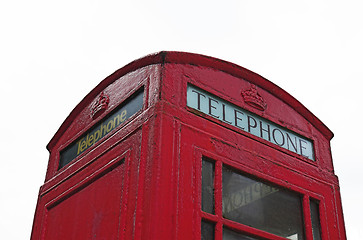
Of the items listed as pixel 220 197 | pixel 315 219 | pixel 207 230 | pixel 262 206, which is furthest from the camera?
pixel 315 219

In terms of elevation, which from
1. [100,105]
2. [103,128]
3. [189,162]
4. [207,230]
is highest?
[100,105]

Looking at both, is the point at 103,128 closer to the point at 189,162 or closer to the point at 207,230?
the point at 189,162

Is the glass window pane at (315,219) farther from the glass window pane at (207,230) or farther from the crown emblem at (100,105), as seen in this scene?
the crown emblem at (100,105)

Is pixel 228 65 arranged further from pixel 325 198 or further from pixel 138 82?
pixel 325 198

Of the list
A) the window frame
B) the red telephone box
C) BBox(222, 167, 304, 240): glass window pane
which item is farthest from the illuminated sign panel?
BBox(222, 167, 304, 240): glass window pane

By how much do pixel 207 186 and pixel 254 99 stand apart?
39.7 inches

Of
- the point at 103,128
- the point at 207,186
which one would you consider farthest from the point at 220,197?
the point at 103,128

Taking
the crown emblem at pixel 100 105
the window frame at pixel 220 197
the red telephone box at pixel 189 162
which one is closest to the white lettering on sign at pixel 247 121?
the red telephone box at pixel 189 162

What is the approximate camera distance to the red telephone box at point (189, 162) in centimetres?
282

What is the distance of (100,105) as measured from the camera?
3.76 meters

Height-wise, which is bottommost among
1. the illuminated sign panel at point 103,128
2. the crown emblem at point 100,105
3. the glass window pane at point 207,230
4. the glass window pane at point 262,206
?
the glass window pane at point 207,230

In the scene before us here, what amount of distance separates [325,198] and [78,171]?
1.91 meters

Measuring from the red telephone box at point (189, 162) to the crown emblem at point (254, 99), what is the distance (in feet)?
0.04

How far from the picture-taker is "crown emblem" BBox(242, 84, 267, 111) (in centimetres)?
364
